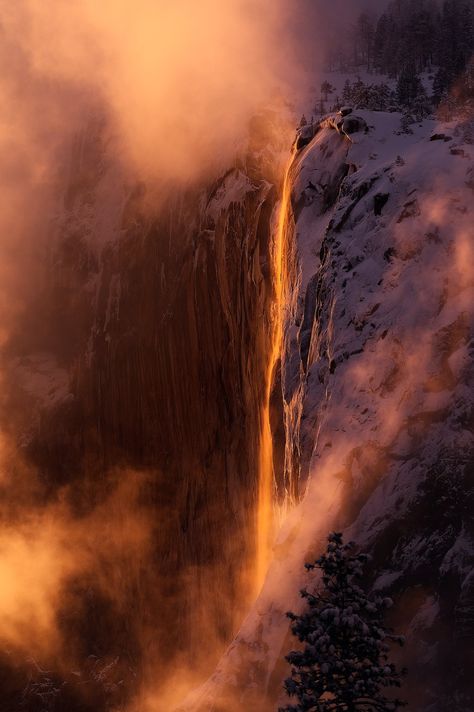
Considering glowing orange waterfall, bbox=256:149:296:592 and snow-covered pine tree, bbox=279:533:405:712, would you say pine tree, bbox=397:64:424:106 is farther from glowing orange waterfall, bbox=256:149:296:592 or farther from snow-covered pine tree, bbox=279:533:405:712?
snow-covered pine tree, bbox=279:533:405:712

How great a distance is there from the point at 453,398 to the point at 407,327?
72.7 inches

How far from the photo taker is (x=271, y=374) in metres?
23.6

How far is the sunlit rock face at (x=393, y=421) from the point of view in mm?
12492

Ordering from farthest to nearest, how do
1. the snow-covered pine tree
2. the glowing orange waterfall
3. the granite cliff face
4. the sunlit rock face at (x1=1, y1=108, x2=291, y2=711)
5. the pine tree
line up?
the pine tree
the sunlit rock face at (x1=1, y1=108, x2=291, y2=711)
the glowing orange waterfall
the granite cliff face
the snow-covered pine tree

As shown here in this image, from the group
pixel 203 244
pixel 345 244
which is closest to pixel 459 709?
pixel 345 244

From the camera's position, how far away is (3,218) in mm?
45250

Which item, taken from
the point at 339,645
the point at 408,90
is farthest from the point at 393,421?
the point at 408,90

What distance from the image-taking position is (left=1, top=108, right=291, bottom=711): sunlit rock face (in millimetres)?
30375

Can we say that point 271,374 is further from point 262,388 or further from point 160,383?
point 160,383

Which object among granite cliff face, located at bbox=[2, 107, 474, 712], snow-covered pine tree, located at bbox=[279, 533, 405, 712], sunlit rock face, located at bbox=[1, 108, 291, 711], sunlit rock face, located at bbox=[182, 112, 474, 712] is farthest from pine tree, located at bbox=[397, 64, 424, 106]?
snow-covered pine tree, located at bbox=[279, 533, 405, 712]

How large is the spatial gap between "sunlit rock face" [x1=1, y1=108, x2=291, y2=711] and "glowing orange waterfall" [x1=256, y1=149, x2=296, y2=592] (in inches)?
53.7

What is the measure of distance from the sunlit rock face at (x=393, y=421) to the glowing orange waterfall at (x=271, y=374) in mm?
3942

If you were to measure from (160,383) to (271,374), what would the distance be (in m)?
14.0

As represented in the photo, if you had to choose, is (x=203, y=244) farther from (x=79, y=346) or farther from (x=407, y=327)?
(x=407, y=327)
